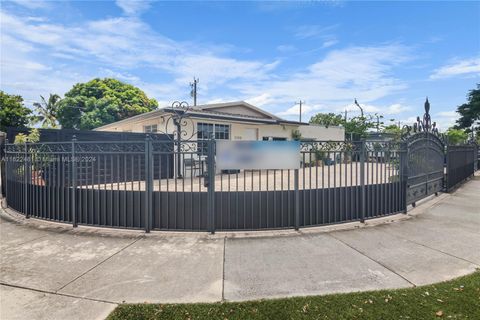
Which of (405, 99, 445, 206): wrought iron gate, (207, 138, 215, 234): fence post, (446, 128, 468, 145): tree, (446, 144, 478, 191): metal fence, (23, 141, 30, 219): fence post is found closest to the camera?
(207, 138, 215, 234): fence post

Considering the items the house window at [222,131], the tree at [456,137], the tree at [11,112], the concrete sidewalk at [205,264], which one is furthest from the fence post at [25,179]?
the tree at [11,112]

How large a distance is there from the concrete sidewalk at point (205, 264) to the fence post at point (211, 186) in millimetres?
272

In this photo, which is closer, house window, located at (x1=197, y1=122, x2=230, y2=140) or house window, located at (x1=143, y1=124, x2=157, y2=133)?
house window, located at (x1=197, y1=122, x2=230, y2=140)

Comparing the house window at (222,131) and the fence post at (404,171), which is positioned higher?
the house window at (222,131)

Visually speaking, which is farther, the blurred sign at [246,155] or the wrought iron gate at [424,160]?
the wrought iron gate at [424,160]

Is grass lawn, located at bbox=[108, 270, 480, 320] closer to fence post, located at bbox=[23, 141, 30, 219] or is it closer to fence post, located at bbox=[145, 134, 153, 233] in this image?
fence post, located at bbox=[145, 134, 153, 233]

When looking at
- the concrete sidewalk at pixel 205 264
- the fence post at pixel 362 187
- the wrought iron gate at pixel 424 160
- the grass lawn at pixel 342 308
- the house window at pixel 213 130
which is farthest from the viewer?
the house window at pixel 213 130

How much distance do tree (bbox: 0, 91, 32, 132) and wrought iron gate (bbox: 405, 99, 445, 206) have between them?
122ft

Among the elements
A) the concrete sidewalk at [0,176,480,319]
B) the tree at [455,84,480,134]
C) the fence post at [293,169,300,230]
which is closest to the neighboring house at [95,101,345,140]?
the fence post at [293,169,300,230]

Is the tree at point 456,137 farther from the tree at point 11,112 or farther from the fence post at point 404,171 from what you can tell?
the tree at point 11,112

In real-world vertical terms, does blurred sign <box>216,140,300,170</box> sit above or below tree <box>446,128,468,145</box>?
below

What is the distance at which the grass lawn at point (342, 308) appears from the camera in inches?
107

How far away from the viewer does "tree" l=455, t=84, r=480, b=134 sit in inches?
1240

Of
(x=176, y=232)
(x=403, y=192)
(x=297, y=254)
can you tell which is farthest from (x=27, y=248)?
(x=403, y=192)
